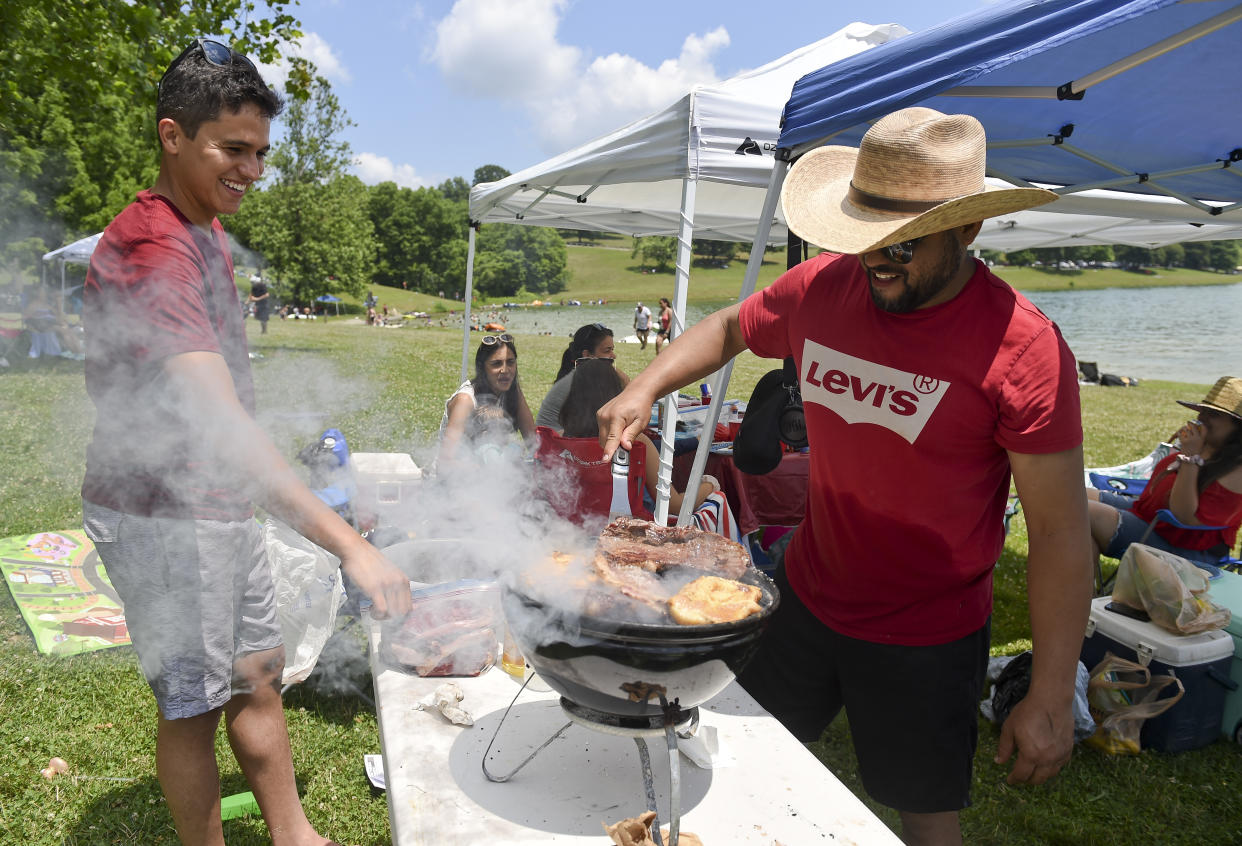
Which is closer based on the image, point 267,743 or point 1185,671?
point 267,743

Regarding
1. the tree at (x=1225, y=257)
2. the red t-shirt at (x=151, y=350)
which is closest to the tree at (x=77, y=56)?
the red t-shirt at (x=151, y=350)

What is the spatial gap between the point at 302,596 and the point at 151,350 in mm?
1903

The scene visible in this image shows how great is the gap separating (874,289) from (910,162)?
30 cm

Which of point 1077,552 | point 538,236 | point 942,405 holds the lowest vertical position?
point 1077,552

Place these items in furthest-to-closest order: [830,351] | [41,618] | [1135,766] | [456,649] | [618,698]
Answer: [41,618]
[1135,766]
[456,649]
[830,351]
[618,698]

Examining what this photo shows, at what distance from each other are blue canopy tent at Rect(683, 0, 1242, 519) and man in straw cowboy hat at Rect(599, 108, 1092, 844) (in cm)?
68

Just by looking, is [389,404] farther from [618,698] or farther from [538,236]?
[538,236]

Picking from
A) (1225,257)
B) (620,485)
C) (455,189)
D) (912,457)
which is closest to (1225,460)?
(620,485)

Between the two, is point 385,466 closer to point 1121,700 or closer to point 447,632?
point 447,632

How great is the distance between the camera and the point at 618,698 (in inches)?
57.8

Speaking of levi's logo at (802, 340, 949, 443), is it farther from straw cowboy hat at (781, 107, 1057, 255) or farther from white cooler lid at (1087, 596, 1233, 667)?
white cooler lid at (1087, 596, 1233, 667)

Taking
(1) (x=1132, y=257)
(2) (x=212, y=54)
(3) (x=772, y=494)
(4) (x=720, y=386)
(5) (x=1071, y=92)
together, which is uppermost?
(1) (x=1132, y=257)

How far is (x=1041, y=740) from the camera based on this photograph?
162cm

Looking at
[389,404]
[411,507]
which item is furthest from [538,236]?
[411,507]
